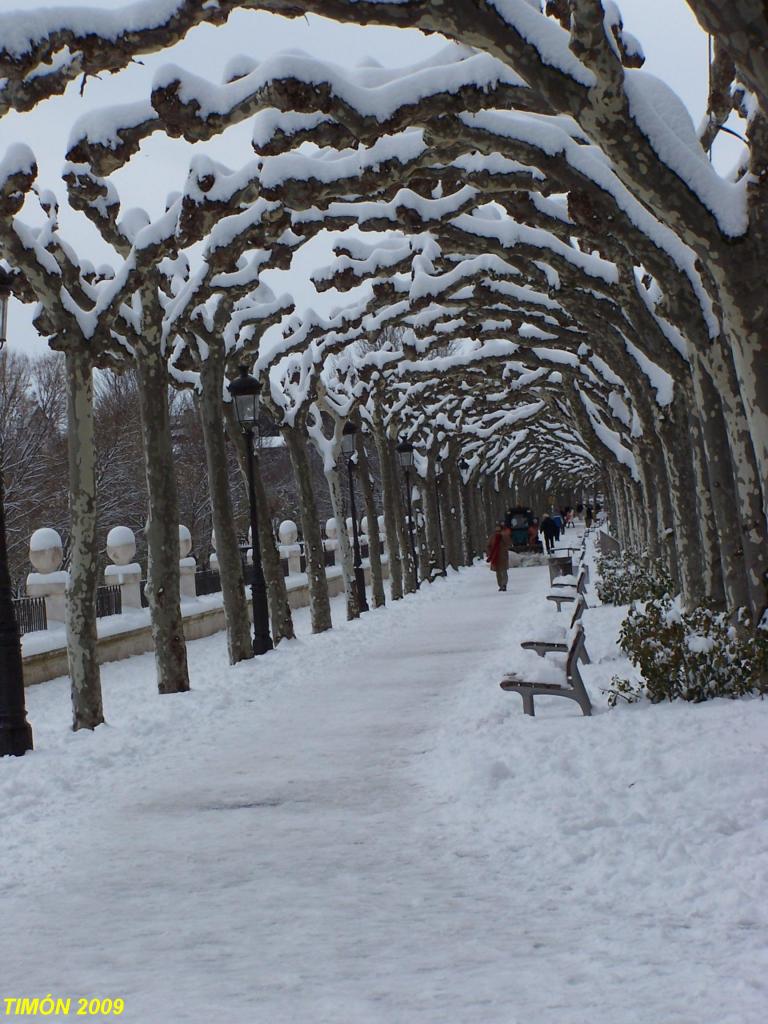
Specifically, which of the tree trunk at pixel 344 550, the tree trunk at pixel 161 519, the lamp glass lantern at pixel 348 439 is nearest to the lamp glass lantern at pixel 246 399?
the tree trunk at pixel 161 519

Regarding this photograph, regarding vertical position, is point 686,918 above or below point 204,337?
below

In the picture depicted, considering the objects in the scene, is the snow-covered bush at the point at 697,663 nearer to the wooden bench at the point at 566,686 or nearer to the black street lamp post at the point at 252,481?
the wooden bench at the point at 566,686

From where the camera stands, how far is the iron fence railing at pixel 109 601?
24203mm

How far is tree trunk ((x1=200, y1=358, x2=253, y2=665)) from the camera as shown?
17.2 m

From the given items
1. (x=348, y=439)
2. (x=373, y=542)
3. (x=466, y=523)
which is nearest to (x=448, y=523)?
(x=466, y=523)

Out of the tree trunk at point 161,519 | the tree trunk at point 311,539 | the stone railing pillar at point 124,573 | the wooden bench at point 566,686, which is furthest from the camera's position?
the stone railing pillar at point 124,573

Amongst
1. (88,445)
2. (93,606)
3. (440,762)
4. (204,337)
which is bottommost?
(440,762)

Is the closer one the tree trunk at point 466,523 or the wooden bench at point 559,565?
the wooden bench at point 559,565

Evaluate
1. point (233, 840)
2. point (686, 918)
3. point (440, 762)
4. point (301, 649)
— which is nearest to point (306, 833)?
point (233, 840)

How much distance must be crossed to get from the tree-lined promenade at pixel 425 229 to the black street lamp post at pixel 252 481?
303mm

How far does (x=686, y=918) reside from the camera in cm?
495

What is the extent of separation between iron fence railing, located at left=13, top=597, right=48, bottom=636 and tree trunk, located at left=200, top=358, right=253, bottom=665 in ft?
15.0

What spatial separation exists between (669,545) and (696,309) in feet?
32.0

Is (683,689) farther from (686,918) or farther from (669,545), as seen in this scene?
(669,545)
